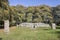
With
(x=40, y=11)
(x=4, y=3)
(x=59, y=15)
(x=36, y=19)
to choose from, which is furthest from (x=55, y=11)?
(x=4, y=3)

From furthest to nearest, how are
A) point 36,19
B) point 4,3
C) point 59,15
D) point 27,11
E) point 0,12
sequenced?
1. point 59,15
2. point 27,11
3. point 36,19
4. point 4,3
5. point 0,12

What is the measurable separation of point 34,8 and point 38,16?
14.0 ft

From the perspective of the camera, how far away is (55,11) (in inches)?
2635

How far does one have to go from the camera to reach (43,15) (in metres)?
57.3

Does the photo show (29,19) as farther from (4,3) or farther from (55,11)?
(4,3)

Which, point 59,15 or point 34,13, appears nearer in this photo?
point 34,13

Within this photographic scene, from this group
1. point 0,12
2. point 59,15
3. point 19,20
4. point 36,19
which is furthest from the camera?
point 59,15

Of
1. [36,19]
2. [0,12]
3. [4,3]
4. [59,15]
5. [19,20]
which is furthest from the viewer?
[59,15]

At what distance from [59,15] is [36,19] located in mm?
15452

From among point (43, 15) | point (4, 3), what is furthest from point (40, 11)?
point (4, 3)

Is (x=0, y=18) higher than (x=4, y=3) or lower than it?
lower

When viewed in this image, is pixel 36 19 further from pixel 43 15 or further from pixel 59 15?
pixel 59 15

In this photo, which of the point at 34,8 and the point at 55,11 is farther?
the point at 55,11

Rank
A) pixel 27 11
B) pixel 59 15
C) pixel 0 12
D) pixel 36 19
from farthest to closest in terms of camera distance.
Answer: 1. pixel 59 15
2. pixel 27 11
3. pixel 36 19
4. pixel 0 12
